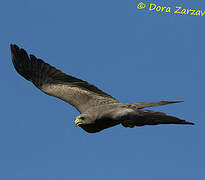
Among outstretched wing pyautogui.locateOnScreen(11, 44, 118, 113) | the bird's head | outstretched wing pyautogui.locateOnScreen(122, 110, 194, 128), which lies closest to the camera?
outstretched wing pyautogui.locateOnScreen(122, 110, 194, 128)

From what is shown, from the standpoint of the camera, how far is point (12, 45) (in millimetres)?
15352

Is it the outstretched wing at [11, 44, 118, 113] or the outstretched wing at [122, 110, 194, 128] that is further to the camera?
the outstretched wing at [11, 44, 118, 113]

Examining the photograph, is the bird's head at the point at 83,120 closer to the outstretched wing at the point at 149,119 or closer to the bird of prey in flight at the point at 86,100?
the bird of prey in flight at the point at 86,100

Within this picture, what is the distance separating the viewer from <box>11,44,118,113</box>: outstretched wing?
14777mm

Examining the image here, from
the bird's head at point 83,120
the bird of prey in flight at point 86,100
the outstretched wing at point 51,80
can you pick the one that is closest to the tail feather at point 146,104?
the bird of prey in flight at point 86,100

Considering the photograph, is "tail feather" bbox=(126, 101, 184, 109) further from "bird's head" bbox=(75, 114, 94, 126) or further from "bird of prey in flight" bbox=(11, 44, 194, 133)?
"bird's head" bbox=(75, 114, 94, 126)

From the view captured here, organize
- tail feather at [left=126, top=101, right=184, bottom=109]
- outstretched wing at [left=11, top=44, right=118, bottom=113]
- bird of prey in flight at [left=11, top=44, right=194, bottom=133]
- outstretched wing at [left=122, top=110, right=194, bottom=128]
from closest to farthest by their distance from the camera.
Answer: outstretched wing at [left=122, top=110, right=194, bottom=128]
bird of prey in flight at [left=11, top=44, right=194, bottom=133]
tail feather at [left=126, top=101, right=184, bottom=109]
outstretched wing at [left=11, top=44, right=118, bottom=113]

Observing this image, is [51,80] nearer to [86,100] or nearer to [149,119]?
[86,100]

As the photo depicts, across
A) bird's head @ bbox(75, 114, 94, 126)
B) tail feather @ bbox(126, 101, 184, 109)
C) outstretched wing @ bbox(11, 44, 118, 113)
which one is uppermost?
outstretched wing @ bbox(11, 44, 118, 113)

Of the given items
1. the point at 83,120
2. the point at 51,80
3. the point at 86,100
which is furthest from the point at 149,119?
the point at 51,80

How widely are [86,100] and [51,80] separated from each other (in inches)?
65.7

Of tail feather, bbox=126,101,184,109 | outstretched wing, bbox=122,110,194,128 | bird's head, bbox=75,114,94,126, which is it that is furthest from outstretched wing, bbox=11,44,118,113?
outstretched wing, bbox=122,110,194,128

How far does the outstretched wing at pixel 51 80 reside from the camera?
48.5 feet

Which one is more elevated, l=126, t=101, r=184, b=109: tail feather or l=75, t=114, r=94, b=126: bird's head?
l=126, t=101, r=184, b=109: tail feather
